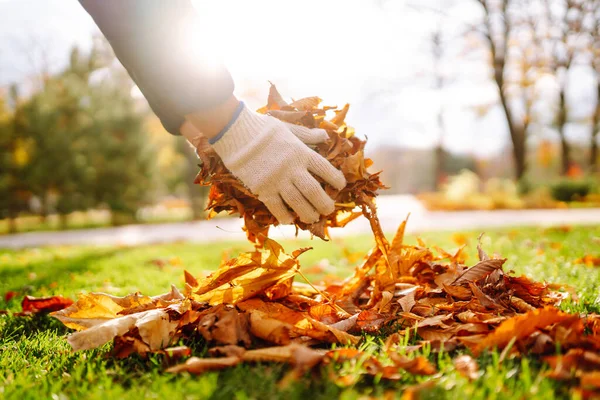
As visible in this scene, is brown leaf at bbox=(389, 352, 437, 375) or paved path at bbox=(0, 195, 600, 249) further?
paved path at bbox=(0, 195, 600, 249)

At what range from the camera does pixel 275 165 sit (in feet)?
5.83

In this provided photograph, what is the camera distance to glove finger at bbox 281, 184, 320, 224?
5.96 ft

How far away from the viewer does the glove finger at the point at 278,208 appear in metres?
1.84

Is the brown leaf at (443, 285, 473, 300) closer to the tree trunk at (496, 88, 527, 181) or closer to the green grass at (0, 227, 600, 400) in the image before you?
the green grass at (0, 227, 600, 400)

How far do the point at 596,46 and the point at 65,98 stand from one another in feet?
69.3

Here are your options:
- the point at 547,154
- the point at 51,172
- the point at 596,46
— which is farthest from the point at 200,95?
the point at 547,154

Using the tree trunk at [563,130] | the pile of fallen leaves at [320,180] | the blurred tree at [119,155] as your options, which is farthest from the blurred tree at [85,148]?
the tree trunk at [563,130]

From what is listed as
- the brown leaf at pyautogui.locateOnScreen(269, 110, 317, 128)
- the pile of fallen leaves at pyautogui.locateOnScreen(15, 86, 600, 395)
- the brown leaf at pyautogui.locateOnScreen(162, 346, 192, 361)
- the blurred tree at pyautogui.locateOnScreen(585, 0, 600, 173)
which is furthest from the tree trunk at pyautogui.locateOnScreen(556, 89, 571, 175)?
the brown leaf at pyautogui.locateOnScreen(162, 346, 192, 361)

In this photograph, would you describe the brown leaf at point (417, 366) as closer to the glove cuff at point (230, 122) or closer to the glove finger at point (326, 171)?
the glove finger at point (326, 171)

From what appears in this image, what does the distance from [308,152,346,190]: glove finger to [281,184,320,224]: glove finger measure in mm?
119

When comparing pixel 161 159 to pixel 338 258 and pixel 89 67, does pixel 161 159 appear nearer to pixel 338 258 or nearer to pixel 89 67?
pixel 89 67

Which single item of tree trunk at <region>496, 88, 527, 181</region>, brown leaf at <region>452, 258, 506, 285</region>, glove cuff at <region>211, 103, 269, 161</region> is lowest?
brown leaf at <region>452, 258, 506, 285</region>

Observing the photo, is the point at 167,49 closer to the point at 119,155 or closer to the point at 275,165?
the point at 275,165

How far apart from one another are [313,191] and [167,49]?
2.53ft
